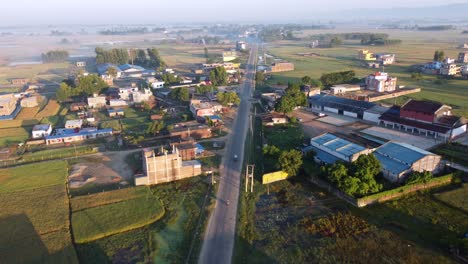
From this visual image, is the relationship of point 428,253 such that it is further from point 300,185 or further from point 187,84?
point 187,84

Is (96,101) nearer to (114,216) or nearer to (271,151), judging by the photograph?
(271,151)

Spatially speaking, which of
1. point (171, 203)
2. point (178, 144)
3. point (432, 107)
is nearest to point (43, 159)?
point (178, 144)

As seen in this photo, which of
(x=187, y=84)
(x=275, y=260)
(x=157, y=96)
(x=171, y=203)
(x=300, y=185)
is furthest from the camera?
(x=187, y=84)

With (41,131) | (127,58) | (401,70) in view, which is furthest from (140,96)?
(401,70)

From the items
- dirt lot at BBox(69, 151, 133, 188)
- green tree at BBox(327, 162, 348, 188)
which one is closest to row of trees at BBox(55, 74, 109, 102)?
dirt lot at BBox(69, 151, 133, 188)

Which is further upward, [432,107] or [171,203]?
[432,107]

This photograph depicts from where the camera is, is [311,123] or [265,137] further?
[311,123]

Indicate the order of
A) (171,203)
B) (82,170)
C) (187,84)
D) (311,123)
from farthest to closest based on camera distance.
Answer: (187,84), (311,123), (82,170), (171,203)
